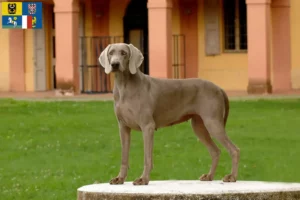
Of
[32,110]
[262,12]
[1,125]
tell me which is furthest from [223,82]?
[1,125]

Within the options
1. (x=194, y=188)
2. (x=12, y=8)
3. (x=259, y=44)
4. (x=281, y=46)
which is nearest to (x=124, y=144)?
(x=194, y=188)

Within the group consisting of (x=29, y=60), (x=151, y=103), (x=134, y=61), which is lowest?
(x=151, y=103)

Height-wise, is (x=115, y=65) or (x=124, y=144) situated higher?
(x=115, y=65)

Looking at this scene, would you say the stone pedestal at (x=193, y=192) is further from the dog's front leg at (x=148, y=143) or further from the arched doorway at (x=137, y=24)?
the arched doorway at (x=137, y=24)

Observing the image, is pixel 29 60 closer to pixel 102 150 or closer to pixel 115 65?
pixel 102 150

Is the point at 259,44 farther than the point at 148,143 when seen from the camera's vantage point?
Yes

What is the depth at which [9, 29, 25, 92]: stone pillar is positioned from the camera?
104ft

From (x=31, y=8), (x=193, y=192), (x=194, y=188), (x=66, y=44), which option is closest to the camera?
(x=193, y=192)

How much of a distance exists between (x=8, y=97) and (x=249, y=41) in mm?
6246

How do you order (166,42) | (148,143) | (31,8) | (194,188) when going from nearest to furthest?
(148,143), (194,188), (166,42), (31,8)

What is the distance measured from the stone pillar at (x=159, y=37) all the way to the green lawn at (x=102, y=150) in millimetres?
5277

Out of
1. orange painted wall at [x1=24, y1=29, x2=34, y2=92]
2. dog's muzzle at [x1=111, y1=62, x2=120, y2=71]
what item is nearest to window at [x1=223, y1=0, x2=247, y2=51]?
orange painted wall at [x1=24, y1=29, x2=34, y2=92]

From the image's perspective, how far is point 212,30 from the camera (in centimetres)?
3072

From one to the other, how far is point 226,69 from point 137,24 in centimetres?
316
